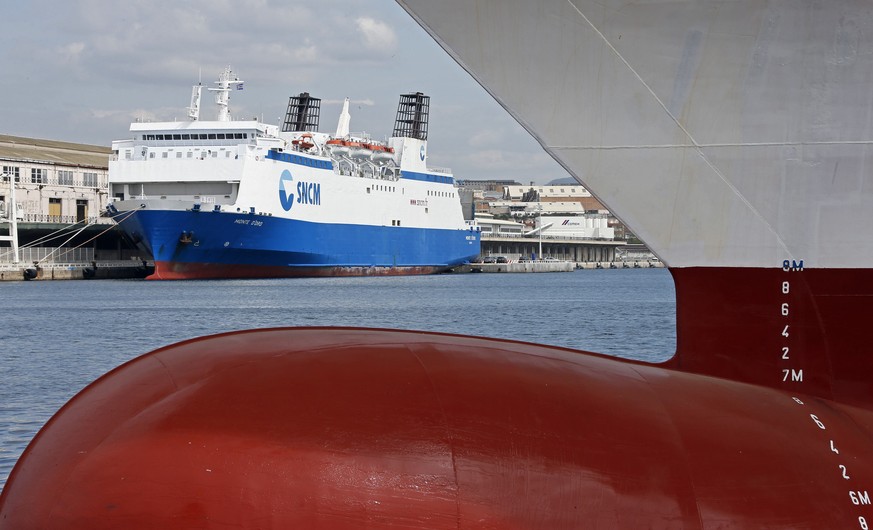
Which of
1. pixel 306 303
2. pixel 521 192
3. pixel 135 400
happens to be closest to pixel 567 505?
pixel 135 400

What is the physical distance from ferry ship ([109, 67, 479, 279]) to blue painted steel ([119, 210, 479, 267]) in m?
0.06

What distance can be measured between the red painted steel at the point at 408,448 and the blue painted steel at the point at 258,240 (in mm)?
53742

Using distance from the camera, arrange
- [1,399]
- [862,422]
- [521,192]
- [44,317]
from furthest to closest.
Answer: [521,192] → [44,317] → [1,399] → [862,422]

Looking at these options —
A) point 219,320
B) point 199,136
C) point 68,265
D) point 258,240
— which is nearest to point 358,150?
point 199,136

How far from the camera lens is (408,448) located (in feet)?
16.5

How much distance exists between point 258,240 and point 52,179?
23426mm

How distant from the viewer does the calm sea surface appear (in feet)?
59.5

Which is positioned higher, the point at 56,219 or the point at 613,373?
the point at 56,219

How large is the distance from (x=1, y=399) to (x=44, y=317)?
766 inches

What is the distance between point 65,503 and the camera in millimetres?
4812

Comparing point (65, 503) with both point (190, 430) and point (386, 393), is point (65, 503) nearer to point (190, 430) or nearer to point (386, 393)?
point (190, 430)

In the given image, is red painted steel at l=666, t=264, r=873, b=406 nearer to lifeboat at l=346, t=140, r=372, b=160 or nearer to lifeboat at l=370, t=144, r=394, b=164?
lifeboat at l=346, t=140, r=372, b=160

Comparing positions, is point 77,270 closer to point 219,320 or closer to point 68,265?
point 68,265

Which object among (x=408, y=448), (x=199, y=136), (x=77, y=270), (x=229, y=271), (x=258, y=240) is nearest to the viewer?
(x=408, y=448)
